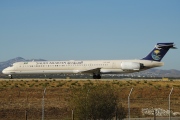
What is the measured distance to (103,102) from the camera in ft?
68.5

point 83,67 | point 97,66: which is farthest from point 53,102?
point 83,67

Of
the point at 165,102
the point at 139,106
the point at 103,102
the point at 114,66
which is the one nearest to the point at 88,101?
the point at 103,102

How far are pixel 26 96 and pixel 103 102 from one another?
1461 cm

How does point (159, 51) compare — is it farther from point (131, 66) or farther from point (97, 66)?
point (97, 66)

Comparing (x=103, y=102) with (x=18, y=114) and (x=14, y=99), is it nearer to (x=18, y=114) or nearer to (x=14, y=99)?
(x=18, y=114)

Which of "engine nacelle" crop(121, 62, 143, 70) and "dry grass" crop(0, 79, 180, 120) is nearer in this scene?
"dry grass" crop(0, 79, 180, 120)

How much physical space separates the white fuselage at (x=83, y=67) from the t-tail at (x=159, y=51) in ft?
3.20

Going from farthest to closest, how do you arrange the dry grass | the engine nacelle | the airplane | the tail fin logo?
the tail fin logo → the airplane → the engine nacelle → the dry grass

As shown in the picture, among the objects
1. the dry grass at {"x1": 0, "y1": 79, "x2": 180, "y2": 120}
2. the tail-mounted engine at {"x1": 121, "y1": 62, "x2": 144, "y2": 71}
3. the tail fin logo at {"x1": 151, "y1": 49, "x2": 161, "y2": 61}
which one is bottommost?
the dry grass at {"x1": 0, "y1": 79, "x2": 180, "y2": 120}

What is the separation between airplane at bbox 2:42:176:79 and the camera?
65.9 meters

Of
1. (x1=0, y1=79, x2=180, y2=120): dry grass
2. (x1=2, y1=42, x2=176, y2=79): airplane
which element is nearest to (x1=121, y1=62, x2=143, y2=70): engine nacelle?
(x1=2, y1=42, x2=176, y2=79): airplane

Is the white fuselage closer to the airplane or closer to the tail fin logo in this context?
the airplane

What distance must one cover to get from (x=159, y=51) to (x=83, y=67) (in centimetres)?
1373

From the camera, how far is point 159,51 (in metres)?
66.1
